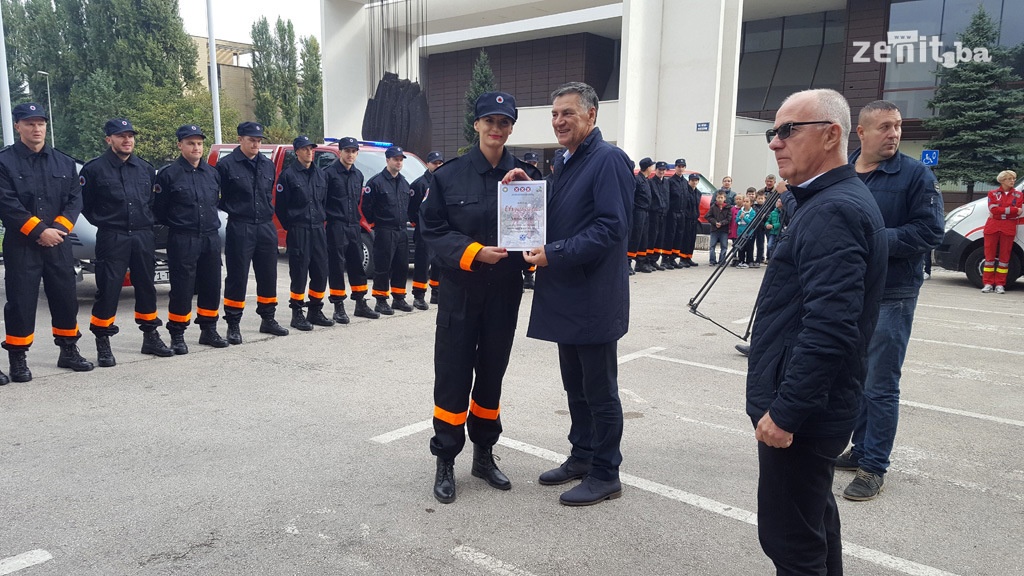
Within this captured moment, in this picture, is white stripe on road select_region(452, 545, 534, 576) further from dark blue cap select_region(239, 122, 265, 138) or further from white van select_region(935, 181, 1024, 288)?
white van select_region(935, 181, 1024, 288)

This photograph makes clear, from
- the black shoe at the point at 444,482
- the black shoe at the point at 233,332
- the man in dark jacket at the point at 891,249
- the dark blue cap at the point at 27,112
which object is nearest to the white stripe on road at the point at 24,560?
the black shoe at the point at 444,482

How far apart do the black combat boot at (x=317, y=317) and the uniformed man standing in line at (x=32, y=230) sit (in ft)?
8.53

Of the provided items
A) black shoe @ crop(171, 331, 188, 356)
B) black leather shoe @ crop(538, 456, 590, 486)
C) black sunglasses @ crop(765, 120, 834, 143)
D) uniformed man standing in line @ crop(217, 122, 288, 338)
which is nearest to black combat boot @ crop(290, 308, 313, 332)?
uniformed man standing in line @ crop(217, 122, 288, 338)

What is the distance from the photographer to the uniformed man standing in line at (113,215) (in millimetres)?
6555

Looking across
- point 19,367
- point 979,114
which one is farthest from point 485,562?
point 979,114

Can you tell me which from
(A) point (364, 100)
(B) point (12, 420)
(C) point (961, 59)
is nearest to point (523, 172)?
(B) point (12, 420)

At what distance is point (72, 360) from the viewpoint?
250 inches

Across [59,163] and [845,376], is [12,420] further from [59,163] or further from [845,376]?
[845,376]

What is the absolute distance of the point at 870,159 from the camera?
404cm

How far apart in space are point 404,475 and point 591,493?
3.50ft

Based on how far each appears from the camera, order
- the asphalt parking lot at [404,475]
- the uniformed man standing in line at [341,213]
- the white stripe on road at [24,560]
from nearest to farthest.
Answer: the white stripe on road at [24,560]
the asphalt parking lot at [404,475]
the uniformed man standing in line at [341,213]

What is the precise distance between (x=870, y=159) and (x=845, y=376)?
7.16 feet

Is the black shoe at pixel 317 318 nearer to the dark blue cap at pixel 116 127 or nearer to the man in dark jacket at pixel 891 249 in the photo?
the dark blue cap at pixel 116 127

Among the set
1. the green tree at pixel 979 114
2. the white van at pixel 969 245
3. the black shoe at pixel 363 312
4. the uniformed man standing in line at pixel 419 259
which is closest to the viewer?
the black shoe at pixel 363 312
